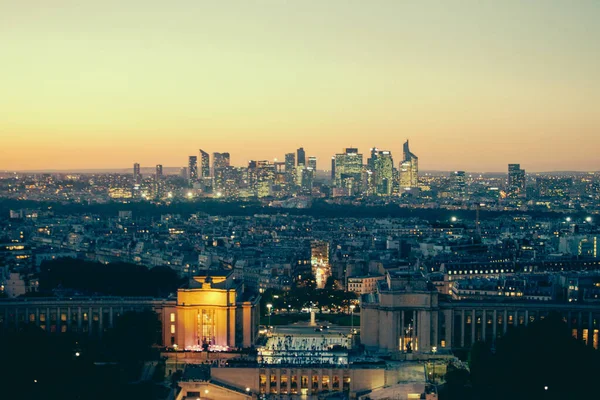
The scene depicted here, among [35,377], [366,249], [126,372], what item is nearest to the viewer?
[35,377]

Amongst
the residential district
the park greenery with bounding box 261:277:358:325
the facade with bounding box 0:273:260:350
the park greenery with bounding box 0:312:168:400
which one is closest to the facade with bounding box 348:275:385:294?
the residential district

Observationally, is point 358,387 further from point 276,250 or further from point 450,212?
point 450,212

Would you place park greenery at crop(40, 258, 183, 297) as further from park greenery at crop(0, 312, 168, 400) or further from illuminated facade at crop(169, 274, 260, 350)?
park greenery at crop(0, 312, 168, 400)

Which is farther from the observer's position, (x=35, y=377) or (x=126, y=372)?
(x=126, y=372)

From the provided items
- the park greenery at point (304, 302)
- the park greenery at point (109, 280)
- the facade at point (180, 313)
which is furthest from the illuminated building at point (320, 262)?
the facade at point (180, 313)

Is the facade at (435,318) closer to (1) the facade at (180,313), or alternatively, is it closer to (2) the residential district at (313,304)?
(2) the residential district at (313,304)

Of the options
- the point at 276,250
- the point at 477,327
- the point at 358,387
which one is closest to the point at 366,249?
A: the point at 276,250
